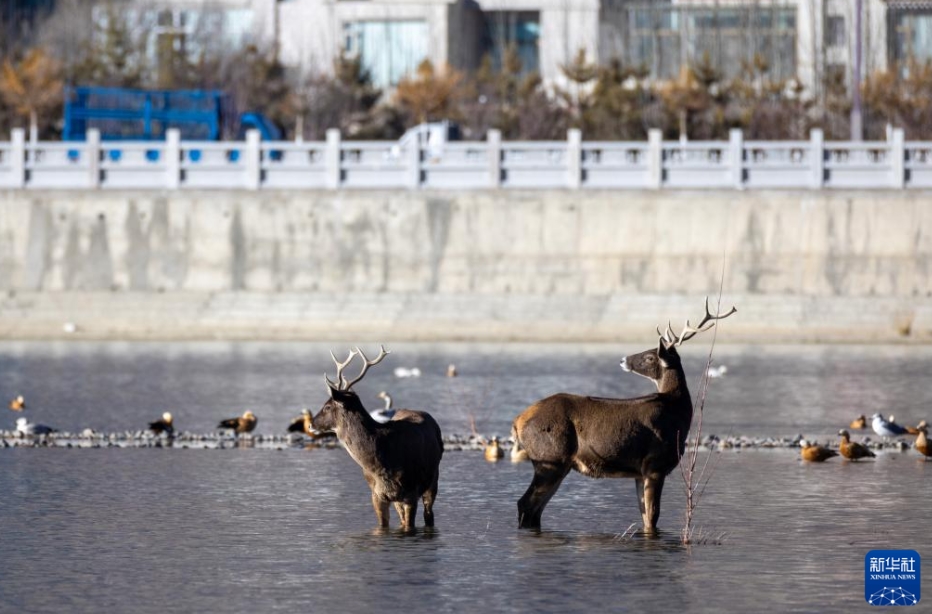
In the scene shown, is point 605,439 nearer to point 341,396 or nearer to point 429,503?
point 429,503

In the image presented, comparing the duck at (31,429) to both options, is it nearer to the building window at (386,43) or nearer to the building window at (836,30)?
the building window at (836,30)

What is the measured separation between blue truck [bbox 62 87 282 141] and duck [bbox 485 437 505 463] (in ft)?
94.9

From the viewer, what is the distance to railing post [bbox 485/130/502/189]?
135 feet

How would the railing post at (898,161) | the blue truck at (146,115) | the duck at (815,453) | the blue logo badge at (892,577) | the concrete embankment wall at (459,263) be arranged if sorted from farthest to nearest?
the blue truck at (146,115) < the railing post at (898,161) < the concrete embankment wall at (459,263) < the duck at (815,453) < the blue logo badge at (892,577)

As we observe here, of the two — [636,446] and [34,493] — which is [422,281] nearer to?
[34,493]

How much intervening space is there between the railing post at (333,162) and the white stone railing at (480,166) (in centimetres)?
2

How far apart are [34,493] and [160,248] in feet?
79.3

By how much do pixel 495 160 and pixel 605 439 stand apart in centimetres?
2618

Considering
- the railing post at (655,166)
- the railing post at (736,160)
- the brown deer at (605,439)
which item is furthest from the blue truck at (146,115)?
the brown deer at (605,439)

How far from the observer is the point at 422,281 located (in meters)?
41.3

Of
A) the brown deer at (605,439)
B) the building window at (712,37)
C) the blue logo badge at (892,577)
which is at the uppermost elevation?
the building window at (712,37)

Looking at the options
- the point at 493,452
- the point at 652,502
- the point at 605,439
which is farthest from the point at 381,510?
the point at 493,452

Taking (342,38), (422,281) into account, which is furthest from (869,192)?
(342,38)

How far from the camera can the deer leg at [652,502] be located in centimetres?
1563
